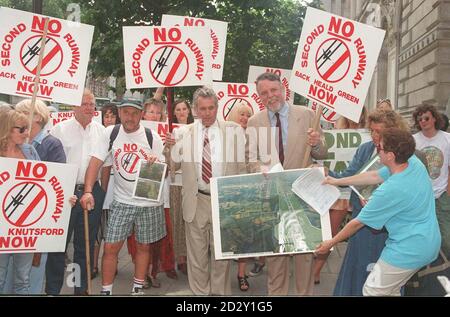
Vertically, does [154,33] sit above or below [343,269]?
above

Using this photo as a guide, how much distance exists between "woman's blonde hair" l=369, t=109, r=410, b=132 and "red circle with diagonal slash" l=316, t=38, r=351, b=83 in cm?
47

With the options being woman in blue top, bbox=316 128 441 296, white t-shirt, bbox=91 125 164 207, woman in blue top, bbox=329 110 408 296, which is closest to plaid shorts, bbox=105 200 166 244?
white t-shirt, bbox=91 125 164 207

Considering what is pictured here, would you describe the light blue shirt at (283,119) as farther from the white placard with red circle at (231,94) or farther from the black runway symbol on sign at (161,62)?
the white placard with red circle at (231,94)

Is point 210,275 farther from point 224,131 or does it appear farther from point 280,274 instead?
point 224,131

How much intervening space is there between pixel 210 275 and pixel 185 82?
1.74 meters

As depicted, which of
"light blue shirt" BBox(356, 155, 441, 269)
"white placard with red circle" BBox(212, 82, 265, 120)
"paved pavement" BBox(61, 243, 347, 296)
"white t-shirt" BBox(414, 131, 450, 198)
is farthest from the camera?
"white placard with red circle" BBox(212, 82, 265, 120)

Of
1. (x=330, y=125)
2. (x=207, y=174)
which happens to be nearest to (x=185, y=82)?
(x=207, y=174)

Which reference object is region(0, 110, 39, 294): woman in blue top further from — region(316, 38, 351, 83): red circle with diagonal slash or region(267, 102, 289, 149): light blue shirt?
region(316, 38, 351, 83): red circle with diagonal slash

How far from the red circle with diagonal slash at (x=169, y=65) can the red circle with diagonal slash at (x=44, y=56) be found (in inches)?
32.3

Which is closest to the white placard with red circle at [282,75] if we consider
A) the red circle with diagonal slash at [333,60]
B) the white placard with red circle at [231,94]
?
the white placard with red circle at [231,94]

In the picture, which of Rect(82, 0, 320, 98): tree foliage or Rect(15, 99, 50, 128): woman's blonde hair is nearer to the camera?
Rect(15, 99, 50, 128): woman's blonde hair

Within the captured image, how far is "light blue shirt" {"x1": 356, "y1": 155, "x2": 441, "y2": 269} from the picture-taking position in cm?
329

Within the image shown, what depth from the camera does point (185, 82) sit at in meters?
4.87

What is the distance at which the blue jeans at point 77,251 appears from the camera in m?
4.70
